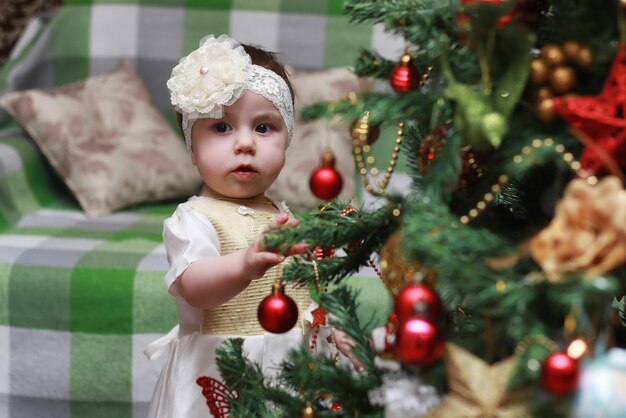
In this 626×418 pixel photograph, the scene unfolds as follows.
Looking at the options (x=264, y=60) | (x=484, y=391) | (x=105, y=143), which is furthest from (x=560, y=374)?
(x=105, y=143)

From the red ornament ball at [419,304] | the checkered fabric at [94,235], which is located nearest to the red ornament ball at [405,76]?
the red ornament ball at [419,304]

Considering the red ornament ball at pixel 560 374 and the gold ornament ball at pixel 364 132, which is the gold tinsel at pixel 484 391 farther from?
the gold ornament ball at pixel 364 132

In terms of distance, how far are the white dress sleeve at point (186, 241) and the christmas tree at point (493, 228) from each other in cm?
17

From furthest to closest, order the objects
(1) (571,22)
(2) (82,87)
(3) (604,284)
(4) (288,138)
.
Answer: (2) (82,87) → (4) (288,138) → (1) (571,22) → (3) (604,284)

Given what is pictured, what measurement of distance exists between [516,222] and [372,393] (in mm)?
240

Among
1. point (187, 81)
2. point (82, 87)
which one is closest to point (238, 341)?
point (187, 81)

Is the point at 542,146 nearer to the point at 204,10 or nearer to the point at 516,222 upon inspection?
the point at 516,222

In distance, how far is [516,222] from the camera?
85 cm

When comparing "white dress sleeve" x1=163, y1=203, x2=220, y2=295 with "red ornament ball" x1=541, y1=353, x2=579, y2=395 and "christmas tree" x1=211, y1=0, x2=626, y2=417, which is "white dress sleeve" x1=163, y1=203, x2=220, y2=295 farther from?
"red ornament ball" x1=541, y1=353, x2=579, y2=395

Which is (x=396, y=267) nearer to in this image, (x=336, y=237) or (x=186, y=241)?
(x=336, y=237)

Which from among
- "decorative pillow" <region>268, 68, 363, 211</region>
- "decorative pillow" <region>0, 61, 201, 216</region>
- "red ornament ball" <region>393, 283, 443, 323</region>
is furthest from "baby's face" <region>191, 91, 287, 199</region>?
"decorative pillow" <region>0, 61, 201, 216</region>

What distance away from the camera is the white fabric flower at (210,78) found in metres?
0.99

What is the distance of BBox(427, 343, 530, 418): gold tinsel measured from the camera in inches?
25.0

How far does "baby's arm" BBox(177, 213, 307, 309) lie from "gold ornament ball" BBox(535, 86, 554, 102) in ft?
0.87
